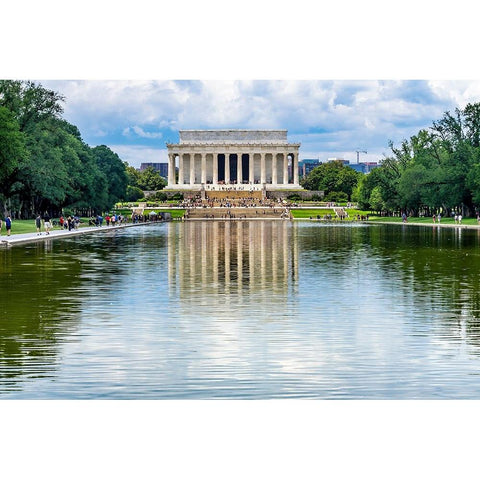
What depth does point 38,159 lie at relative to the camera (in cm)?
7312

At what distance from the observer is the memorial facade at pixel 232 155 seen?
575ft

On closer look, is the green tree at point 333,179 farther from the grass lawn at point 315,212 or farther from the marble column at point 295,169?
the grass lawn at point 315,212

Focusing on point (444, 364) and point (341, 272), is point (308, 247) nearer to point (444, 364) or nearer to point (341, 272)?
point (341, 272)

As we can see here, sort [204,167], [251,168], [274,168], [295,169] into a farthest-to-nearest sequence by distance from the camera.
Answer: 1. [251,168]
2. [204,167]
3. [274,168]
4. [295,169]

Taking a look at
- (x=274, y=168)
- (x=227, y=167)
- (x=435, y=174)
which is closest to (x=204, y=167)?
(x=227, y=167)

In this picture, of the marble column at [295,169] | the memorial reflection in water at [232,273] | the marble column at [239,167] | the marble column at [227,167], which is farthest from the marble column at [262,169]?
the memorial reflection in water at [232,273]

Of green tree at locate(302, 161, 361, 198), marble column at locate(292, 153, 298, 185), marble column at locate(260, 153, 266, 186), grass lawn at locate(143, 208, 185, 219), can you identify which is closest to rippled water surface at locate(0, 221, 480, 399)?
grass lawn at locate(143, 208, 185, 219)

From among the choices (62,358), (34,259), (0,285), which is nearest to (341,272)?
(0,285)

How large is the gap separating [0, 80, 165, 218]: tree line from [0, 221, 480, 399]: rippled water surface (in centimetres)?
3811

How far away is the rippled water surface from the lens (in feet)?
35.4

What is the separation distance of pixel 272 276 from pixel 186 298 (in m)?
6.10

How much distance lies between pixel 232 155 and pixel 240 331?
16865cm

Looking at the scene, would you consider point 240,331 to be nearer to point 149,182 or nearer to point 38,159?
point 38,159

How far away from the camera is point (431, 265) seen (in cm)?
3042
